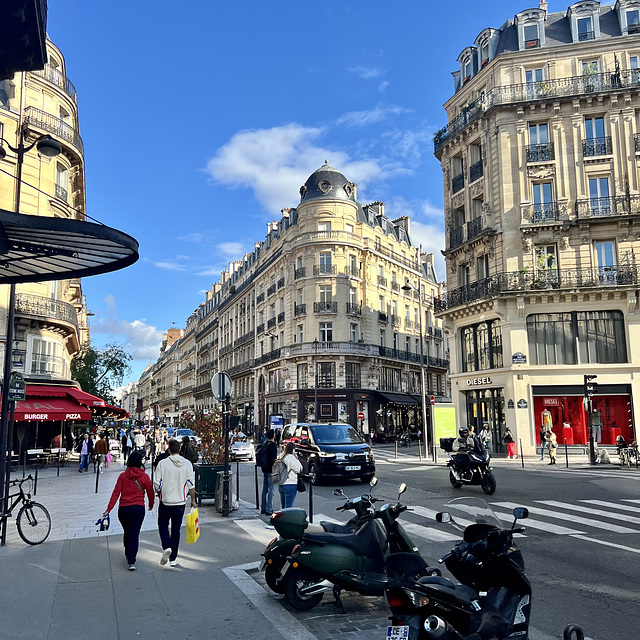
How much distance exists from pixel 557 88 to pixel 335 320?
77.3 ft

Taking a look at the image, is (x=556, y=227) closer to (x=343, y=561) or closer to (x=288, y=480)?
(x=288, y=480)

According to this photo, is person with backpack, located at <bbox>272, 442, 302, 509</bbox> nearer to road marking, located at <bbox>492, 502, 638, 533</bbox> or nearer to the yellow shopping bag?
the yellow shopping bag

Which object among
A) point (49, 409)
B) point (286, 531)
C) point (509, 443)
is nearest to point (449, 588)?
point (286, 531)

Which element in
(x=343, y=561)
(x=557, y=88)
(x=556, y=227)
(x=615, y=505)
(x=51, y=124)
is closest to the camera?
(x=343, y=561)

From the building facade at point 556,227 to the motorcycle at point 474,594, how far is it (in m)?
25.4

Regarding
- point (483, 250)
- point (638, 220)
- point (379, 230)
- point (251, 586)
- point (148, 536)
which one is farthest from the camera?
point (379, 230)

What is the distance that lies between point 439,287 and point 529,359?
127ft

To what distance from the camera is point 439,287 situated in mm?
67062

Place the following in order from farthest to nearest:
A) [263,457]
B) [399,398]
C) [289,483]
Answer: [399,398]
[263,457]
[289,483]

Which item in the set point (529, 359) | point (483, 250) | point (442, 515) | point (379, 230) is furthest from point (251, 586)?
point (379, 230)

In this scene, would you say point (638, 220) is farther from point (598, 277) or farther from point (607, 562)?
point (607, 562)

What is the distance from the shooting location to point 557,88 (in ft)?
98.7

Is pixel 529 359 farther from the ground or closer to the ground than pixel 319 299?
closer to the ground

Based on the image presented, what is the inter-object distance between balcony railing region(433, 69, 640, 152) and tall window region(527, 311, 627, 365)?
441 inches
